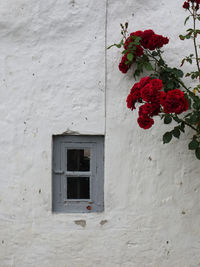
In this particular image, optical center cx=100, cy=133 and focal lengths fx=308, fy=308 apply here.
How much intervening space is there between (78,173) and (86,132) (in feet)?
1.32

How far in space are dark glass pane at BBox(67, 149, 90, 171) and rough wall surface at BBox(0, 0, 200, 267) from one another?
21 cm

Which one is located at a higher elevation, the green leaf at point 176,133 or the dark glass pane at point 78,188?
the green leaf at point 176,133

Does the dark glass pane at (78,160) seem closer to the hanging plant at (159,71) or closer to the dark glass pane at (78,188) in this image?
the dark glass pane at (78,188)

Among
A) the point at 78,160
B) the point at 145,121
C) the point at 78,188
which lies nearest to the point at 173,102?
the point at 145,121

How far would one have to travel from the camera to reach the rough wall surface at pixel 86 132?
2.78 meters

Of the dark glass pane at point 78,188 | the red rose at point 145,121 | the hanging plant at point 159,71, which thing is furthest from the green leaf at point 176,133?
the dark glass pane at point 78,188

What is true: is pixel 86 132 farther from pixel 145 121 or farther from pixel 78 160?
pixel 145 121

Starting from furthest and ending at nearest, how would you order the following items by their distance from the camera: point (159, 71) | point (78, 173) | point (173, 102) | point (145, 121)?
1. point (78, 173)
2. point (159, 71)
3. point (145, 121)
4. point (173, 102)

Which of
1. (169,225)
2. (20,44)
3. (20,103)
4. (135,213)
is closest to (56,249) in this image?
(135,213)

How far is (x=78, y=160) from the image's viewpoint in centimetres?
291

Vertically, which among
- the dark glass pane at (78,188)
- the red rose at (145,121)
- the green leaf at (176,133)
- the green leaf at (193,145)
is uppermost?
the red rose at (145,121)

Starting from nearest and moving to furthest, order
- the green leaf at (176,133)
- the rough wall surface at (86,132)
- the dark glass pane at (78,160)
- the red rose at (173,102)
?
the red rose at (173,102), the green leaf at (176,133), the rough wall surface at (86,132), the dark glass pane at (78,160)

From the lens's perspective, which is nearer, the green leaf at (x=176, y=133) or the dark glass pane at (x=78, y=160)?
the green leaf at (x=176, y=133)

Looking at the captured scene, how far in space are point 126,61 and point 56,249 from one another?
5.92 feet
